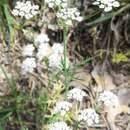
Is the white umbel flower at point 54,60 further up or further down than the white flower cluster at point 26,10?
further down

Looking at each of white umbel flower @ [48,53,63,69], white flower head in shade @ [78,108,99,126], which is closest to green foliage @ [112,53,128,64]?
white umbel flower @ [48,53,63,69]

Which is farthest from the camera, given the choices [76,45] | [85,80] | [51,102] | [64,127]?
[76,45]

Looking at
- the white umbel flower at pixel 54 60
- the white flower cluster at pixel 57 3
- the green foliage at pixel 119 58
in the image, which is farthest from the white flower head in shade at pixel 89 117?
the green foliage at pixel 119 58

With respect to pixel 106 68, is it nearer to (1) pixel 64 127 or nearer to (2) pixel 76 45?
(2) pixel 76 45

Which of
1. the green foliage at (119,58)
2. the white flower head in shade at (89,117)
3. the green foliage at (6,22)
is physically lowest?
the white flower head in shade at (89,117)

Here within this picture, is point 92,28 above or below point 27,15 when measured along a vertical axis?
above

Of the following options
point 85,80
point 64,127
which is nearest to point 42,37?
point 64,127

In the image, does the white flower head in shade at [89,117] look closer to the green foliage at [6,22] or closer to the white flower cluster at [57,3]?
the white flower cluster at [57,3]

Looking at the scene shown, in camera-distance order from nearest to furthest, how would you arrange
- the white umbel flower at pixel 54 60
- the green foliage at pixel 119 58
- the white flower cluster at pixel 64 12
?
the white flower cluster at pixel 64 12 → the white umbel flower at pixel 54 60 → the green foliage at pixel 119 58

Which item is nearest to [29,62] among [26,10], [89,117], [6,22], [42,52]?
[42,52]

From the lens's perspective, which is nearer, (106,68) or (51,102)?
(51,102)

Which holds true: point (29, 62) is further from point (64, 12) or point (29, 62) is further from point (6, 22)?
point (6, 22)
